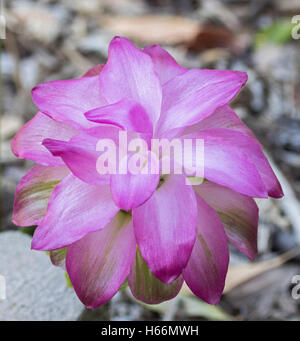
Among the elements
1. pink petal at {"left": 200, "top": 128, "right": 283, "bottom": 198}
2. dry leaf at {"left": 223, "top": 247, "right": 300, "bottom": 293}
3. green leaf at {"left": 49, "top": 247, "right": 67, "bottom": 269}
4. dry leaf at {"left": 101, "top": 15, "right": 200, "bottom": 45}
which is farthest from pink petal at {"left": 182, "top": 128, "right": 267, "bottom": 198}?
dry leaf at {"left": 101, "top": 15, "right": 200, "bottom": 45}

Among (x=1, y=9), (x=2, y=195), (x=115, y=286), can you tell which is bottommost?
(x=2, y=195)

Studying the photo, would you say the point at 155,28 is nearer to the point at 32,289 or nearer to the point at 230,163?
the point at 32,289

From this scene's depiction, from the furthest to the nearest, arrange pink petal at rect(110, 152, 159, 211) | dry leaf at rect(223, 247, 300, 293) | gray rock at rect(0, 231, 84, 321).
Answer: dry leaf at rect(223, 247, 300, 293) < gray rock at rect(0, 231, 84, 321) < pink petal at rect(110, 152, 159, 211)

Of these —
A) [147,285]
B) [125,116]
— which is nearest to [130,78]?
[125,116]

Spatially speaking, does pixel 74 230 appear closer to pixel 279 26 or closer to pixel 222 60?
pixel 222 60

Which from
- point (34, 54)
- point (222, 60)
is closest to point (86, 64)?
point (34, 54)

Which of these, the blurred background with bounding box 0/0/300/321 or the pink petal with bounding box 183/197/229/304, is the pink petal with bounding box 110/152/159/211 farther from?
the blurred background with bounding box 0/0/300/321

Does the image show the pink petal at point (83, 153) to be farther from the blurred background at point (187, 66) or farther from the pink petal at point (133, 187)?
the blurred background at point (187, 66)
